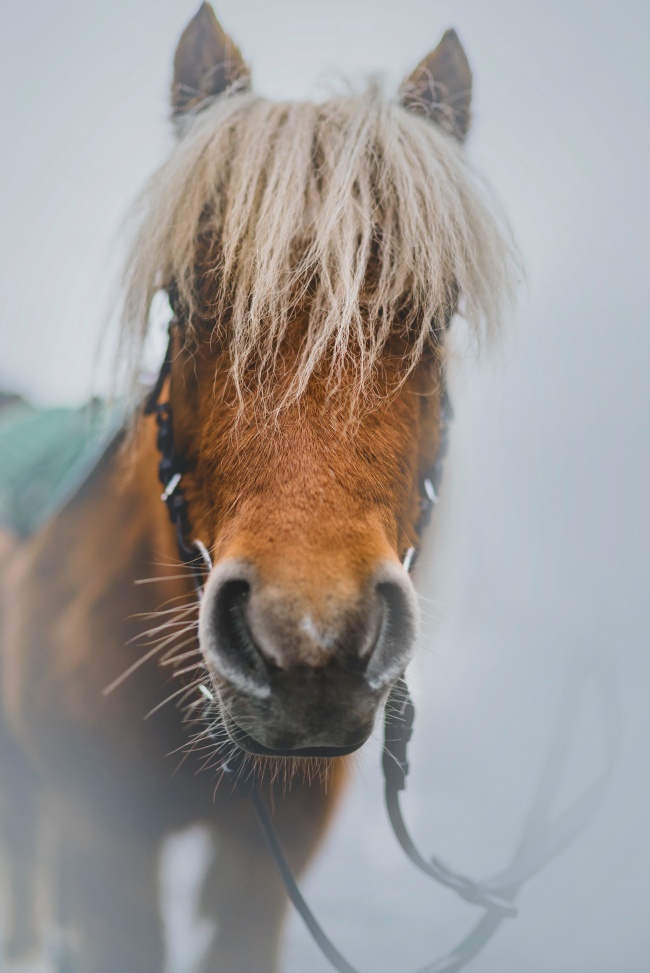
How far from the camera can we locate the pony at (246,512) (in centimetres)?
42

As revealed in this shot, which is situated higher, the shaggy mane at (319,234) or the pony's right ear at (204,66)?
the pony's right ear at (204,66)

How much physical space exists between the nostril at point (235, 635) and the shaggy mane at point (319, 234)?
181mm

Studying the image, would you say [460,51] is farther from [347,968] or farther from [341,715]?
[347,968]

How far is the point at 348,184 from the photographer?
579 mm

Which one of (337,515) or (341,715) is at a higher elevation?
(337,515)

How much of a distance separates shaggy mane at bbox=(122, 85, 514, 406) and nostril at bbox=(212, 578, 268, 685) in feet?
0.59

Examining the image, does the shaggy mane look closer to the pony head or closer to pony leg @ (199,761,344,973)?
the pony head

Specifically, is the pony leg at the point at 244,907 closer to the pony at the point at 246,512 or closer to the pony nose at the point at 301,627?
the pony at the point at 246,512

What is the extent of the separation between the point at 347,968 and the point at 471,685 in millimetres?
393

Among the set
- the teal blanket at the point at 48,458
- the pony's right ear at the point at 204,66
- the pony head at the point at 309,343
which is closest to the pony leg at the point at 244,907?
the pony head at the point at 309,343

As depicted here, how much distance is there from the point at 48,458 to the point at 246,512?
0.81 metres

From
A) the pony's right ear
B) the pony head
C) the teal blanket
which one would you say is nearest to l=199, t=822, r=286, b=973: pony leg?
the pony head

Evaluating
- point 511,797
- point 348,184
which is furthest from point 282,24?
point 511,797

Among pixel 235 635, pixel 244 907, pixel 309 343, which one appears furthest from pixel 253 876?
pixel 309 343
